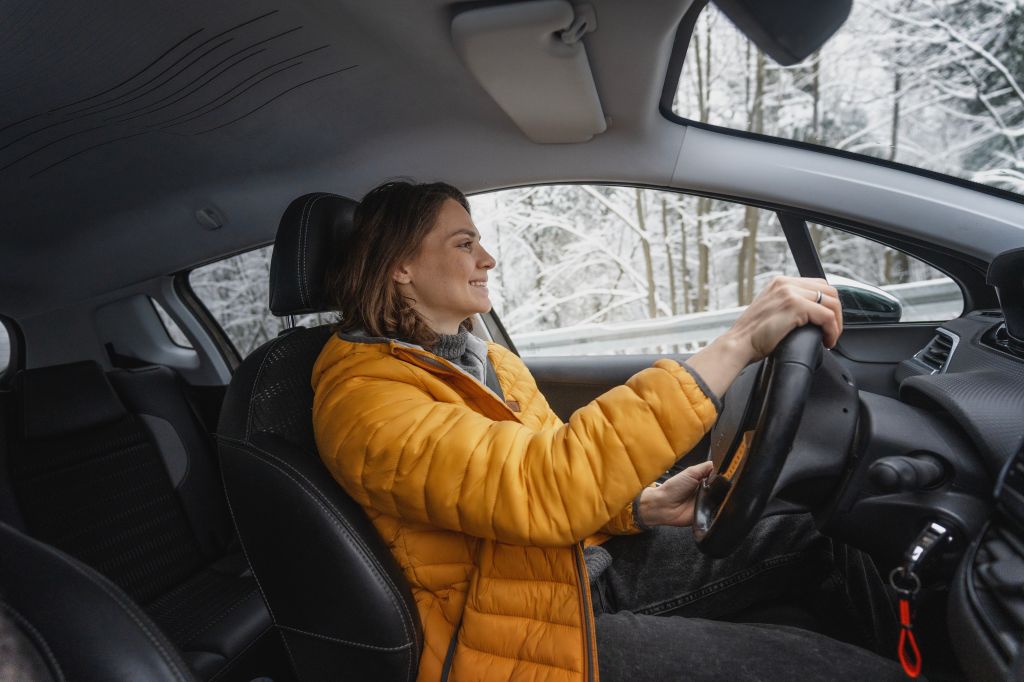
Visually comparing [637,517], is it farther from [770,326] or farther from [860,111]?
[860,111]

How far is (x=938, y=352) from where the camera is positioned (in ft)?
5.19

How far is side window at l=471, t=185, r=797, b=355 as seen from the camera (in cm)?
232

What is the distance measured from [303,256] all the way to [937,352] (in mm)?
1567

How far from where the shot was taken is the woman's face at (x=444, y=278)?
4.83 ft

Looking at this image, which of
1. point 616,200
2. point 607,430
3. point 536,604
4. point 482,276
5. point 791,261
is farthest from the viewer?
point 616,200

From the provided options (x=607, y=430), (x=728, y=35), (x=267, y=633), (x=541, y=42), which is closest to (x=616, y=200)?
(x=728, y=35)

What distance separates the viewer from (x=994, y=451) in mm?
1013

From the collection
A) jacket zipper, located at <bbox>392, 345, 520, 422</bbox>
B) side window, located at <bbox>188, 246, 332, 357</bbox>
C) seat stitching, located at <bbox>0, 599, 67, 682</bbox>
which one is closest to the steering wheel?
jacket zipper, located at <bbox>392, 345, 520, 422</bbox>

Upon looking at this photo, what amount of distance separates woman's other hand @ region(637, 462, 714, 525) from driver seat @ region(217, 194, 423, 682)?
0.58 m

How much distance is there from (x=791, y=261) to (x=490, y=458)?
148 cm

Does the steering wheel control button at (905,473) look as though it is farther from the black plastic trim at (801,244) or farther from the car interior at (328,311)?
the black plastic trim at (801,244)

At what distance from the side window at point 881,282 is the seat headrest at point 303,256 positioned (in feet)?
4.61

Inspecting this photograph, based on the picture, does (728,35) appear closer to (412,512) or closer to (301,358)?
(301,358)

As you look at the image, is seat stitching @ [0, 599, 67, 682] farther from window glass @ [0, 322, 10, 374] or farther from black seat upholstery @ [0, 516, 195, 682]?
window glass @ [0, 322, 10, 374]
